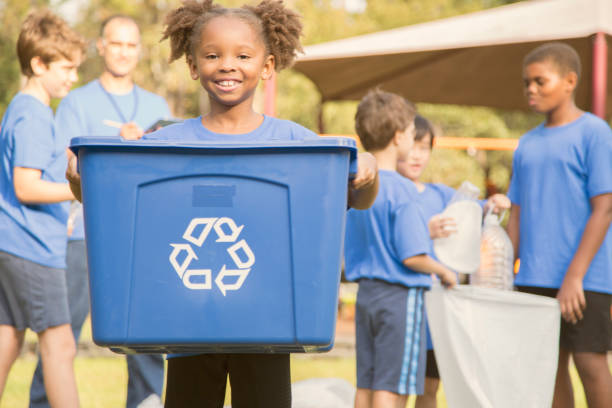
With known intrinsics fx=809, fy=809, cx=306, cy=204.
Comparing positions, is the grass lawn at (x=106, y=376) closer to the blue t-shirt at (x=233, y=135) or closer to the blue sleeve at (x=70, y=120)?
the blue sleeve at (x=70, y=120)

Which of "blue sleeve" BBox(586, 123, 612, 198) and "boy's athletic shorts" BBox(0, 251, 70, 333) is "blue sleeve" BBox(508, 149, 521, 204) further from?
"boy's athletic shorts" BBox(0, 251, 70, 333)

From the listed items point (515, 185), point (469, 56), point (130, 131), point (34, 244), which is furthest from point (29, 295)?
point (469, 56)

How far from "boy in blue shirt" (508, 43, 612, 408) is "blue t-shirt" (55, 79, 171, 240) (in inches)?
73.6

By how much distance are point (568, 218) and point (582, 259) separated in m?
0.21

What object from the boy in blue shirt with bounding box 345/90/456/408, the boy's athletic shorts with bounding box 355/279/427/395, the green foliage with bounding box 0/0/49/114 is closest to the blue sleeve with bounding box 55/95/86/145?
the boy in blue shirt with bounding box 345/90/456/408

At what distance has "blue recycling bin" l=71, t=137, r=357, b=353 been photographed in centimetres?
191

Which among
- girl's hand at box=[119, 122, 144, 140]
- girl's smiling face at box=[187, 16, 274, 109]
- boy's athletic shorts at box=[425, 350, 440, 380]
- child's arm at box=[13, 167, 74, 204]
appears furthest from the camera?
boy's athletic shorts at box=[425, 350, 440, 380]

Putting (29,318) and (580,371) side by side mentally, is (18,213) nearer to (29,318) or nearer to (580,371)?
(29,318)

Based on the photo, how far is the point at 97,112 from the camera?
12.9 feet

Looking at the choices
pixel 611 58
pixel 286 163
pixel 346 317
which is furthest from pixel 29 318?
pixel 346 317

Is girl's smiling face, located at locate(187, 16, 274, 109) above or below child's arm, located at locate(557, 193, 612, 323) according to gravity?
above

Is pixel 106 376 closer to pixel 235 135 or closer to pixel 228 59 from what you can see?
pixel 235 135

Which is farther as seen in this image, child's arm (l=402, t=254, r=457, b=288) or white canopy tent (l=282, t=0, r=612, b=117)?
white canopy tent (l=282, t=0, r=612, b=117)

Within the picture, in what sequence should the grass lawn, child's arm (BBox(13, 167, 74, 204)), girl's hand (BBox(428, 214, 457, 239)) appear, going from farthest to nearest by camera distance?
the grass lawn, girl's hand (BBox(428, 214, 457, 239)), child's arm (BBox(13, 167, 74, 204))
